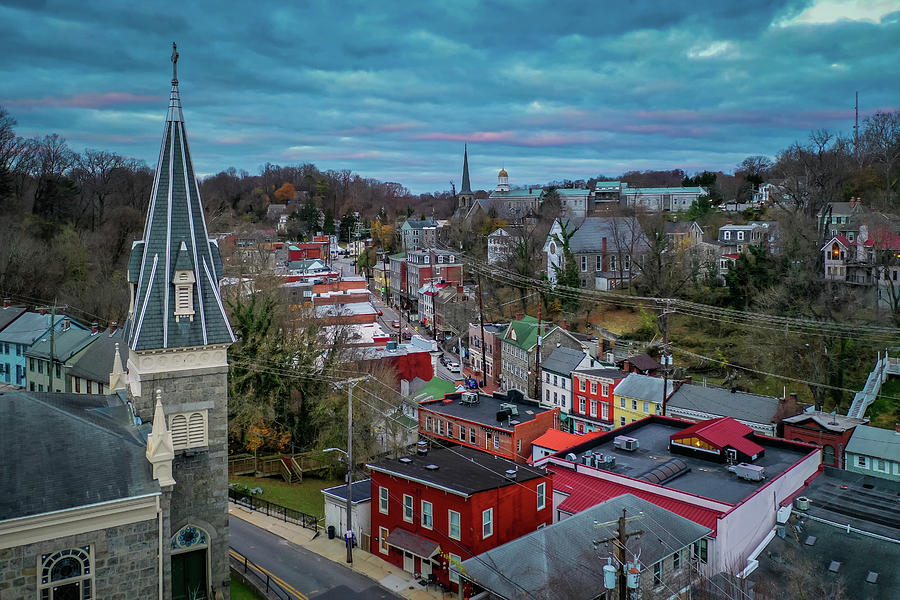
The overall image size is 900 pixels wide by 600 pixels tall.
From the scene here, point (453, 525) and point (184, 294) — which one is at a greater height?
point (184, 294)

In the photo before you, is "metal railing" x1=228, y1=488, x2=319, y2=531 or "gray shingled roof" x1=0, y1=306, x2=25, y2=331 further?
"gray shingled roof" x1=0, y1=306, x2=25, y2=331

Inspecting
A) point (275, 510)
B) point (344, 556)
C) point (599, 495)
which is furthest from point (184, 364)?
point (599, 495)

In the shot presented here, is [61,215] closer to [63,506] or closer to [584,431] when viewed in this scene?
[584,431]

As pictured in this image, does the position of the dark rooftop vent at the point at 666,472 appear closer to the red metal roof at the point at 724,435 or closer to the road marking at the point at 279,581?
the red metal roof at the point at 724,435

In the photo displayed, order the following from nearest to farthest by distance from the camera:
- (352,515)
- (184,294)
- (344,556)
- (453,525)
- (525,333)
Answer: (184,294) < (453,525) < (344,556) < (352,515) < (525,333)

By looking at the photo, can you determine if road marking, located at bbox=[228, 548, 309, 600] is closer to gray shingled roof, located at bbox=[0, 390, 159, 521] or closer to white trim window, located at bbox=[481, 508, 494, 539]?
white trim window, located at bbox=[481, 508, 494, 539]

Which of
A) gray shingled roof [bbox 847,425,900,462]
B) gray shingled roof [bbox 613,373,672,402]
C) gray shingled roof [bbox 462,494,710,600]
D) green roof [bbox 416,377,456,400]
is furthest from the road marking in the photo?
gray shingled roof [bbox 613,373,672,402]

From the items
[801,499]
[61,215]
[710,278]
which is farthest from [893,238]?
[61,215]

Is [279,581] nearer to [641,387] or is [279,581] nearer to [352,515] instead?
[352,515]
